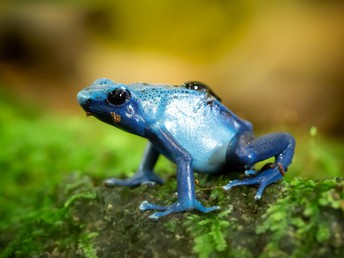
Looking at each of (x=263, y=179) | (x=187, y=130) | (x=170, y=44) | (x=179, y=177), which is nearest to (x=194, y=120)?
(x=187, y=130)

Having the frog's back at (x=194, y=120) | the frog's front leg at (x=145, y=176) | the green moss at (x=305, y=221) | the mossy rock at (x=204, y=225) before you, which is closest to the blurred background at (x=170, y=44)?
the frog's front leg at (x=145, y=176)

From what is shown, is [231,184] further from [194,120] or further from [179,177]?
[194,120]

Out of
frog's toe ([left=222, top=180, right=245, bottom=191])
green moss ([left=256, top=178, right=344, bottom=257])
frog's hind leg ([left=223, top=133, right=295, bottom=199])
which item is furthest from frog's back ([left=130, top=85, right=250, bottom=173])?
green moss ([left=256, top=178, right=344, bottom=257])

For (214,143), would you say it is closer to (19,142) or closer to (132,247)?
(132,247)

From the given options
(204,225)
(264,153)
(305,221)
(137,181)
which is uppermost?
(264,153)

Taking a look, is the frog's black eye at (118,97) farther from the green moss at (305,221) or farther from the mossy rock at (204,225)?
the green moss at (305,221)

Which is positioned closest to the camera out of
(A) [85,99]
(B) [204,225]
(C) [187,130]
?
(B) [204,225]

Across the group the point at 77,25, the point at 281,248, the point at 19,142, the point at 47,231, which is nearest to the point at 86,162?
the point at 19,142
